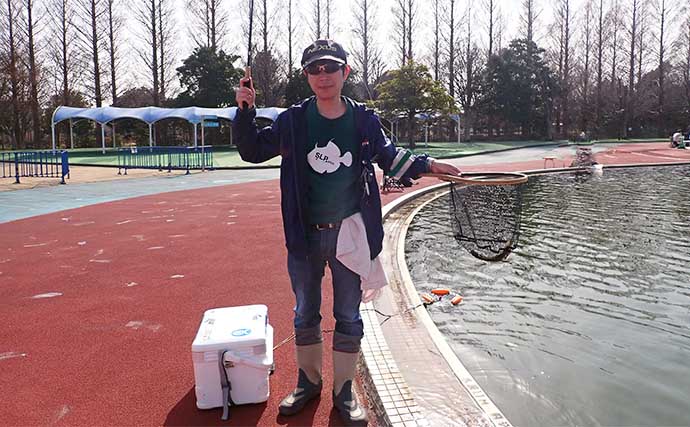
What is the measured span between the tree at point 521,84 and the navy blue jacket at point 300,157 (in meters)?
46.2

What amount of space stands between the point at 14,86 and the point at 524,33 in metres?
43.1

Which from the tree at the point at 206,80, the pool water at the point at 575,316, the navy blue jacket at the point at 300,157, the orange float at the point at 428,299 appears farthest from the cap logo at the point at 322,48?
the tree at the point at 206,80

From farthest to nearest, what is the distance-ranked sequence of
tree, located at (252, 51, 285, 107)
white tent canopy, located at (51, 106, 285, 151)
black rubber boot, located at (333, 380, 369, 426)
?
tree, located at (252, 51, 285, 107) < white tent canopy, located at (51, 106, 285, 151) < black rubber boot, located at (333, 380, 369, 426)

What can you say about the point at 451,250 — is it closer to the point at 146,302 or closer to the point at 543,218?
the point at 543,218

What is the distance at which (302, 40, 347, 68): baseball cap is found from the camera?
2.48 m

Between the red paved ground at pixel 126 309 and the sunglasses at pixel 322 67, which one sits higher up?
the sunglasses at pixel 322 67

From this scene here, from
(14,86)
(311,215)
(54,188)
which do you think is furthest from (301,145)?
(14,86)

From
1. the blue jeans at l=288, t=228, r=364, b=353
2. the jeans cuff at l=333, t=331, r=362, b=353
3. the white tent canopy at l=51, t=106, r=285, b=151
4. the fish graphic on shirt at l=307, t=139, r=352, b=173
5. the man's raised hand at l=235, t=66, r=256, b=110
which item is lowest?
the jeans cuff at l=333, t=331, r=362, b=353

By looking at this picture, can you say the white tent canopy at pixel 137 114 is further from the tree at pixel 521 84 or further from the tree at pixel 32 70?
the tree at pixel 521 84

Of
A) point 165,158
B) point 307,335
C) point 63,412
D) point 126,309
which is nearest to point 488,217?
point 307,335

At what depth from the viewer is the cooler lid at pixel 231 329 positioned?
270 centimetres

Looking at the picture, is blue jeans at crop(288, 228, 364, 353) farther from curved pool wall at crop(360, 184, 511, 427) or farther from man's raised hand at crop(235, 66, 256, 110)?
man's raised hand at crop(235, 66, 256, 110)

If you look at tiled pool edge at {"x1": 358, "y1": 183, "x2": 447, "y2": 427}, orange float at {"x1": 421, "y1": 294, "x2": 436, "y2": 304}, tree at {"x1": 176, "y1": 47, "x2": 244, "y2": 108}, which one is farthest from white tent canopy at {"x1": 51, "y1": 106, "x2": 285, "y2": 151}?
tiled pool edge at {"x1": 358, "y1": 183, "x2": 447, "y2": 427}

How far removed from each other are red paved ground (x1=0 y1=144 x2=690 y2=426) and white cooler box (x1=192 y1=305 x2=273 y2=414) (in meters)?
0.08
